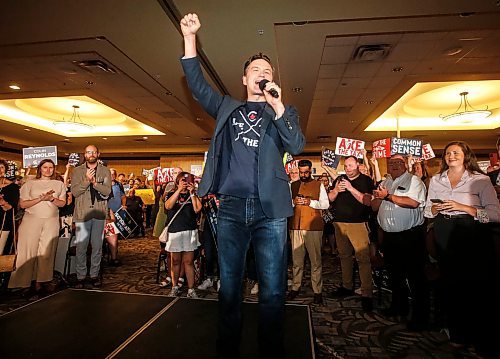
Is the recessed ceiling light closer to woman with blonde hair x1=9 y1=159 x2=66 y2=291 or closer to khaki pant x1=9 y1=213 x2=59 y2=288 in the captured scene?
woman with blonde hair x1=9 y1=159 x2=66 y2=291

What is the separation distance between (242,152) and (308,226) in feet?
8.29

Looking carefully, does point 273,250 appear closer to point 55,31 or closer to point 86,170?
point 86,170

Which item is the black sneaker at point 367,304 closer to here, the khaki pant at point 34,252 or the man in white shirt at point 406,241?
the man in white shirt at point 406,241

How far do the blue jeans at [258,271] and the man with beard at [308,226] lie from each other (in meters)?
2.29

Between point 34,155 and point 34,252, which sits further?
point 34,155

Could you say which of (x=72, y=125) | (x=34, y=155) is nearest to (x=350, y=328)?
(x=34, y=155)

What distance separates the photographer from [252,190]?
1558 millimetres

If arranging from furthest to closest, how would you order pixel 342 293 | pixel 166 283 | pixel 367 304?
pixel 166 283 < pixel 342 293 < pixel 367 304

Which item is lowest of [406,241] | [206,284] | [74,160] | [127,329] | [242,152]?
[206,284]

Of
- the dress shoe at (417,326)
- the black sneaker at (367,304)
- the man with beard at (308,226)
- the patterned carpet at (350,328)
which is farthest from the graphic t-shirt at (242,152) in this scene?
the black sneaker at (367,304)

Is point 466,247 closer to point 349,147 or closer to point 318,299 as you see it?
→ point 318,299

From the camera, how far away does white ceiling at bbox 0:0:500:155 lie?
432 cm

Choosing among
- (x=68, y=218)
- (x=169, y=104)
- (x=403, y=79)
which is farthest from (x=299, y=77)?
(x=68, y=218)

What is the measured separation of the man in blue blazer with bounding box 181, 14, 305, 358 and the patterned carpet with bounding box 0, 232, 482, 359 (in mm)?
1436
